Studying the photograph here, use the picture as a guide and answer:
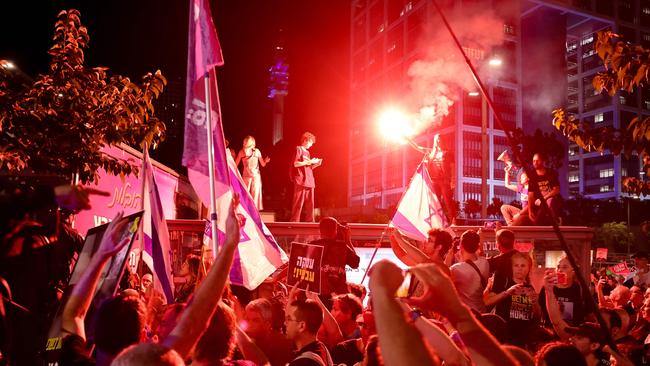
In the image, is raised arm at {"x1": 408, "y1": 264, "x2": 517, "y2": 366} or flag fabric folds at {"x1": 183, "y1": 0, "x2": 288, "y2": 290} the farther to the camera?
flag fabric folds at {"x1": 183, "y1": 0, "x2": 288, "y2": 290}

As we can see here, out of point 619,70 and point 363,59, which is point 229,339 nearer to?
point 619,70

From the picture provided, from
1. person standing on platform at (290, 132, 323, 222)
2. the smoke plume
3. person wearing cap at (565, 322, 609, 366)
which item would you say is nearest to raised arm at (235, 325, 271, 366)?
person wearing cap at (565, 322, 609, 366)

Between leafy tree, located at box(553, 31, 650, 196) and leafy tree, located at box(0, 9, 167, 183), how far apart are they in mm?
6328

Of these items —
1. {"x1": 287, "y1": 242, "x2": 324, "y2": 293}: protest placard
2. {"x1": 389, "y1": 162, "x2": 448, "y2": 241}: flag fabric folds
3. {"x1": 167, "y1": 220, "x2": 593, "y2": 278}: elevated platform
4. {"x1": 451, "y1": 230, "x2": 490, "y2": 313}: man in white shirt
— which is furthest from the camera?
{"x1": 167, "y1": 220, "x2": 593, "y2": 278}: elevated platform

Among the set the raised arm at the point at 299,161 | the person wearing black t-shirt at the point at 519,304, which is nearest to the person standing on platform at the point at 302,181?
the raised arm at the point at 299,161

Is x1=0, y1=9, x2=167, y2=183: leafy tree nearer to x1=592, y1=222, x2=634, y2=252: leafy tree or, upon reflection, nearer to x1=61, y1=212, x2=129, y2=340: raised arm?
x1=61, y1=212, x2=129, y2=340: raised arm

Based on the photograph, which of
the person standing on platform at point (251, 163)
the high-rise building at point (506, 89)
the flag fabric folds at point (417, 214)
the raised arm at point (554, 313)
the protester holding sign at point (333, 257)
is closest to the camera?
the raised arm at point (554, 313)

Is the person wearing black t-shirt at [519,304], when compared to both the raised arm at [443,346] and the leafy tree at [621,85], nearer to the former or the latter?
the leafy tree at [621,85]

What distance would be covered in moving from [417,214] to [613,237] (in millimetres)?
67056

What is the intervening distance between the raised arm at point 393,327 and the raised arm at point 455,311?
18 cm

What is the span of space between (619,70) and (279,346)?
501cm

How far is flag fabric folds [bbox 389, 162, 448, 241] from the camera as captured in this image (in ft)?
30.1

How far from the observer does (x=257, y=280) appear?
6.21 metres

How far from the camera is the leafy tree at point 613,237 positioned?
66.3 metres
